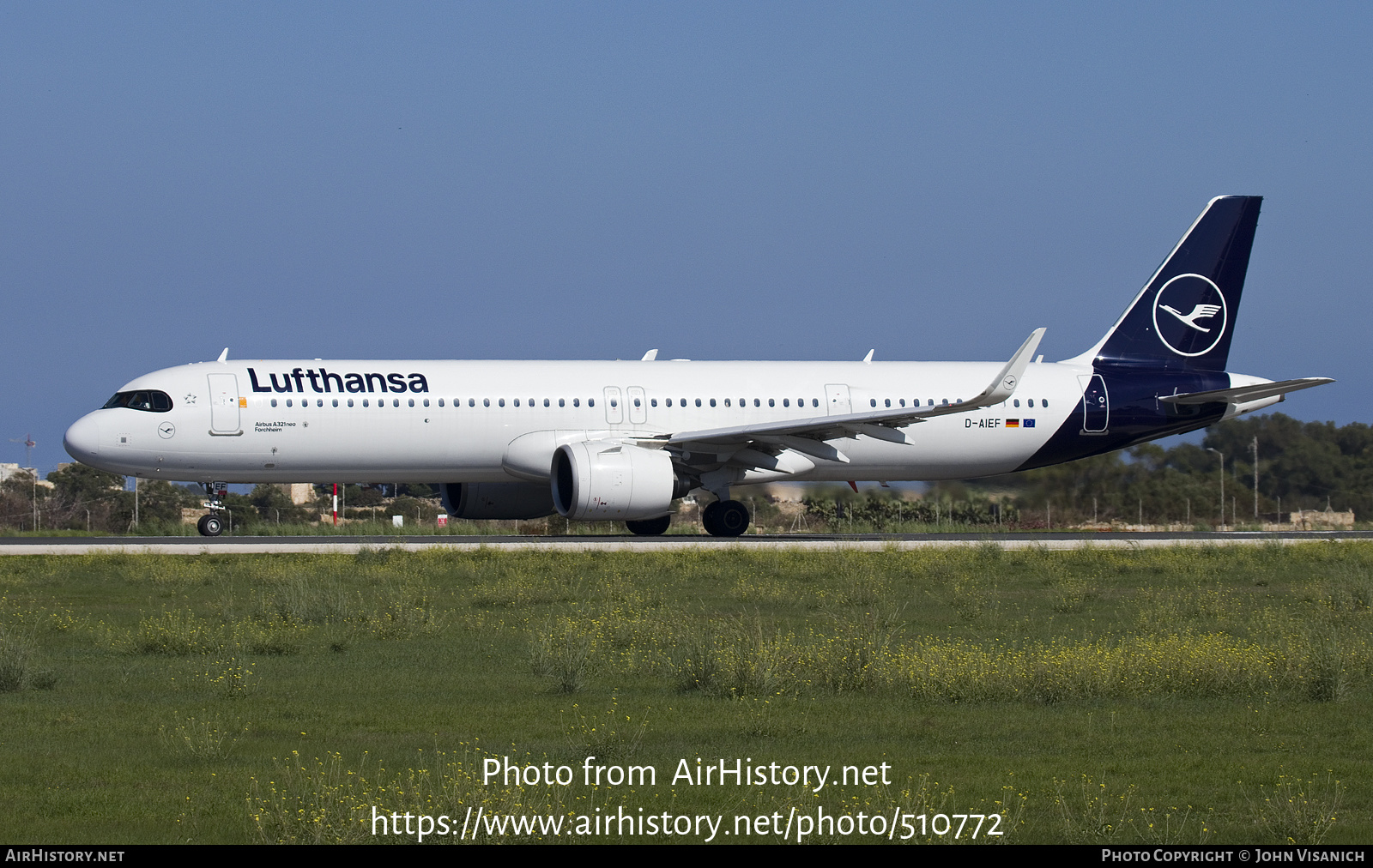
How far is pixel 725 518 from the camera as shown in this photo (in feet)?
95.6

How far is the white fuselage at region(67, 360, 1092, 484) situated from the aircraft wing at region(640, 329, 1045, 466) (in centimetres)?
113

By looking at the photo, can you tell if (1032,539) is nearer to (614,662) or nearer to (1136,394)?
(1136,394)

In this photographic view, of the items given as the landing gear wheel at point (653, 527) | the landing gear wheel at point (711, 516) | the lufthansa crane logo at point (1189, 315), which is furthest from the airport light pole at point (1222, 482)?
the landing gear wheel at point (653, 527)

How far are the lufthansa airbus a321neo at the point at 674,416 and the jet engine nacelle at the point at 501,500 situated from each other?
0.13ft

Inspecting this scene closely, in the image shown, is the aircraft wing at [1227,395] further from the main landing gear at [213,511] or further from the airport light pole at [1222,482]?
the main landing gear at [213,511]

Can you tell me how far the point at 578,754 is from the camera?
817cm

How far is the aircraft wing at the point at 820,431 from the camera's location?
25859 millimetres

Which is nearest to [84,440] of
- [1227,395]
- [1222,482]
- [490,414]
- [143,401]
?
[143,401]

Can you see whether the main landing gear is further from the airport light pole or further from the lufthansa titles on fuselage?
the airport light pole

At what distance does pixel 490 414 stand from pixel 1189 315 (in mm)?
15464

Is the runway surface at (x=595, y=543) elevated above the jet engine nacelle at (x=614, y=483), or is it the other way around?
the jet engine nacelle at (x=614, y=483)

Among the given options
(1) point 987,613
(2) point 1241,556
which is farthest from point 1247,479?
(1) point 987,613

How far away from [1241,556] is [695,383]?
10.7m

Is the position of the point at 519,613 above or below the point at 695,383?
below
